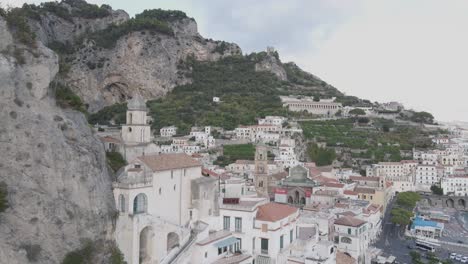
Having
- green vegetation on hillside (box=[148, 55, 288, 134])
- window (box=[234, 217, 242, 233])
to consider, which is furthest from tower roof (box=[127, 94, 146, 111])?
green vegetation on hillside (box=[148, 55, 288, 134])

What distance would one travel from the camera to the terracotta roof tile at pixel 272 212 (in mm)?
34188

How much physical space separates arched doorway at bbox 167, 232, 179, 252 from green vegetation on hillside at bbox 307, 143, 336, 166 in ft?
214

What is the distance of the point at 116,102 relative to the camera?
118625 millimetres

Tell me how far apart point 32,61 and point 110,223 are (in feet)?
35.6

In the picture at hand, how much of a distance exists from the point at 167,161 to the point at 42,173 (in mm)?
8834

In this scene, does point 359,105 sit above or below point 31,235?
above

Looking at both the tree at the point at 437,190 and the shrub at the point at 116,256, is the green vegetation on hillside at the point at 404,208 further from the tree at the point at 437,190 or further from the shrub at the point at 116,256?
the shrub at the point at 116,256

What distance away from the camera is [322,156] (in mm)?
94750

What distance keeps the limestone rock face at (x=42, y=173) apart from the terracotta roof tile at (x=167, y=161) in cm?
292

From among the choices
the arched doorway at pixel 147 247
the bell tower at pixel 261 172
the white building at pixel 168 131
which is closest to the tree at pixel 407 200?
the bell tower at pixel 261 172

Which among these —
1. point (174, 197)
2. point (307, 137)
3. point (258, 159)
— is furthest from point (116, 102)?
point (174, 197)

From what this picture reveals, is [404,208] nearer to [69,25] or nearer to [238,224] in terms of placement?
[238,224]

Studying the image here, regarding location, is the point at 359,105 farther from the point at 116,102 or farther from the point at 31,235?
the point at 31,235

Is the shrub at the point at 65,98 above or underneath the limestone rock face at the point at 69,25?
underneath
